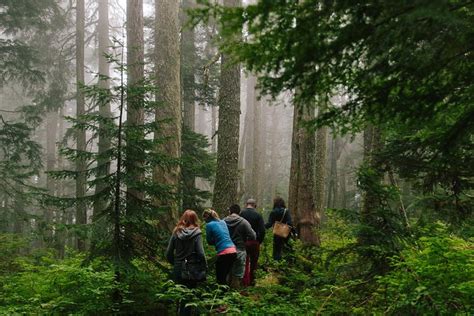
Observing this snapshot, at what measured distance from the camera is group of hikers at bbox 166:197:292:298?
22.6 feet

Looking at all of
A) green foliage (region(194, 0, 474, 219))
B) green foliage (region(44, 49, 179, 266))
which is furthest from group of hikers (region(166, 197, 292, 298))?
green foliage (region(194, 0, 474, 219))

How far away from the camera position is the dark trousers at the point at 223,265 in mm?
7312

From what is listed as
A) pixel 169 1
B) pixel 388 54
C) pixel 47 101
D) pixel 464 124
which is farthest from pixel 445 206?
pixel 47 101

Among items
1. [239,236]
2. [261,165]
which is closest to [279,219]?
[239,236]

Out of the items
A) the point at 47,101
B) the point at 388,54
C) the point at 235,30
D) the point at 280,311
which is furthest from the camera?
the point at 47,101

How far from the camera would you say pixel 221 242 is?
7293 millimetres

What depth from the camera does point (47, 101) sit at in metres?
19.5

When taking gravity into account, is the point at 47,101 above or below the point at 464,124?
above

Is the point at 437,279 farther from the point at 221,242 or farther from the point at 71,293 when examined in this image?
the point at 71,293

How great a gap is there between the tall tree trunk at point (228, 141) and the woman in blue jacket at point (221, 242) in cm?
290

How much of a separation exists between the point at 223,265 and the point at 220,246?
15.2 inches

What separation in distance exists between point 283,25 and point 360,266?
4537mm

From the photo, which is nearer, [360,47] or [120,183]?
[360,47]

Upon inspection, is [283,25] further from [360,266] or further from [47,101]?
[47,101]
